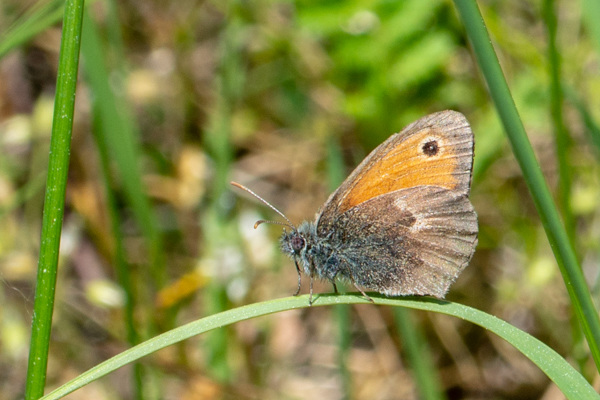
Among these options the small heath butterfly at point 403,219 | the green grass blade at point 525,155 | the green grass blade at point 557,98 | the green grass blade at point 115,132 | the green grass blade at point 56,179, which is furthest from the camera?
the green grass blade at point 115,132

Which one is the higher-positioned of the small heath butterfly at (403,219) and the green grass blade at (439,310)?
the small heath butterfly at (403,219)

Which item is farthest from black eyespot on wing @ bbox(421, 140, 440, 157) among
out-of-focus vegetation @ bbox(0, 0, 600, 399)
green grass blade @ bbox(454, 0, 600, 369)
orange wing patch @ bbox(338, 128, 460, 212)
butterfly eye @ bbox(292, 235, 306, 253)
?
green grass blade @ bbox(454, 0, 600, 369)

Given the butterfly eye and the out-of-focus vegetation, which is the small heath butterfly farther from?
the out-of-focus vegetation

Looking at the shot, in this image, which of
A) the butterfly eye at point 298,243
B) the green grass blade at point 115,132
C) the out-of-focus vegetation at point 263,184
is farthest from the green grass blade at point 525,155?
the green grass blade at point 115,132

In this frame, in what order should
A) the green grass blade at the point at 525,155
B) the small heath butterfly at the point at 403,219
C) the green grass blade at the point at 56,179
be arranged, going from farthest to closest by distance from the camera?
the small heath butterfly at the point at 403,219 < the green grass blade at the point at 56,179 < the green grass blade at the point at 525,155

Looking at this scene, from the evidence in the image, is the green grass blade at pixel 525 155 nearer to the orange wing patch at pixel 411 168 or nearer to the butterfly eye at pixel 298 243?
the orange wing patch at pixel 411 168

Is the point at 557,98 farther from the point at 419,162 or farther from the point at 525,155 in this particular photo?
the point at 525,155

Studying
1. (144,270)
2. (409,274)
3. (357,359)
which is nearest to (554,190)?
(357,359)
